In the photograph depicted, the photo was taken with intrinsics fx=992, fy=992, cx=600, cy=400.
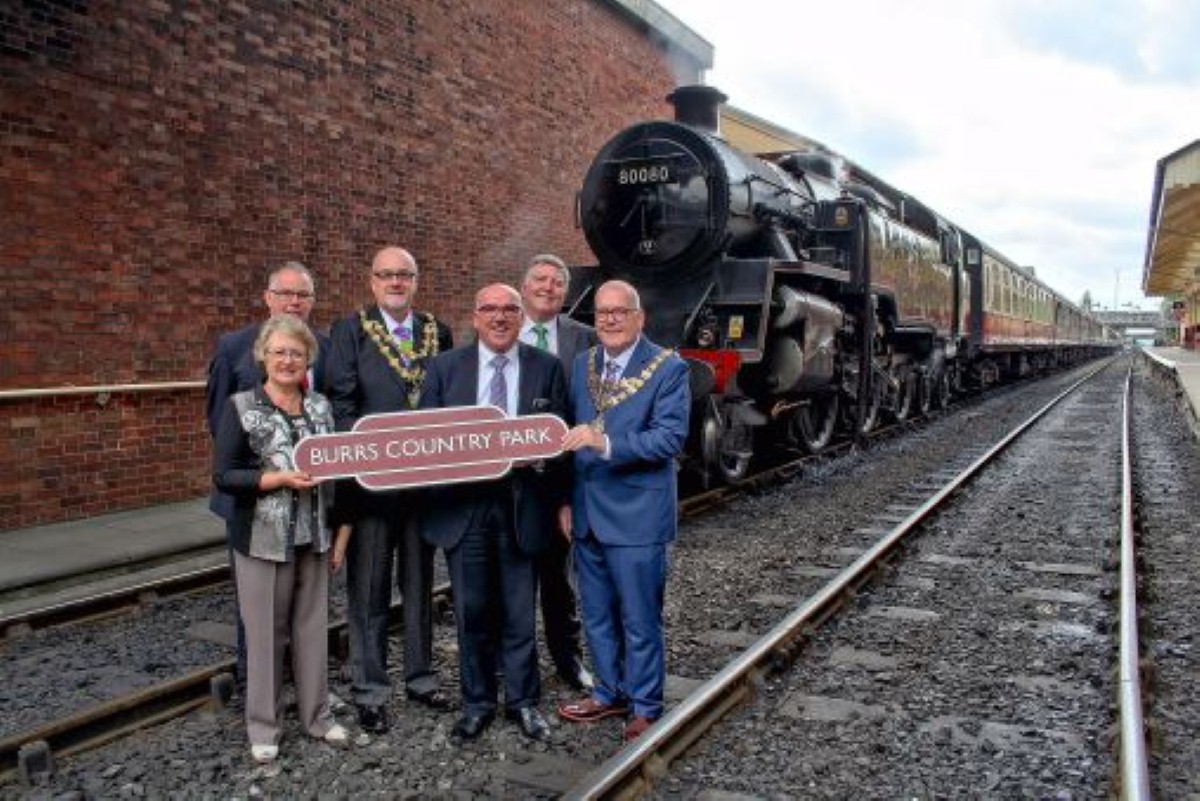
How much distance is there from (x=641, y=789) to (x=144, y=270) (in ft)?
20.6

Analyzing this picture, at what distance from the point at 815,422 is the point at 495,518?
7886 mm

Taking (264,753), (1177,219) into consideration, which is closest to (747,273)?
(264,753)

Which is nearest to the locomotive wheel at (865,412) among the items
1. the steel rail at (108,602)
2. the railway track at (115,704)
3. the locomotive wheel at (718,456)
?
the locomotive wheel at (718,456)

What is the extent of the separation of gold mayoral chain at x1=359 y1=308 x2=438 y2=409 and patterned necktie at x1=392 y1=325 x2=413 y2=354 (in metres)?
0.02

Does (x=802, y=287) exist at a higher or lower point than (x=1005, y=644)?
higher

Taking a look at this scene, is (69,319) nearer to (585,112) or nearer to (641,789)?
(641,789)

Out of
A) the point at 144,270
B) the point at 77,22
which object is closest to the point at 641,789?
the point at 144,270

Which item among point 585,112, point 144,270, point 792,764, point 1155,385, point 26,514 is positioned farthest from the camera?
point 1155,385

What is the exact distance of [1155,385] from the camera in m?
30.5

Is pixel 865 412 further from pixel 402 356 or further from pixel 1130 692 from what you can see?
pixel 402 356

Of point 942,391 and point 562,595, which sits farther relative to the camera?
point 942,391

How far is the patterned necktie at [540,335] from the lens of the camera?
14.3 feet

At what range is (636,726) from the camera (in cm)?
379

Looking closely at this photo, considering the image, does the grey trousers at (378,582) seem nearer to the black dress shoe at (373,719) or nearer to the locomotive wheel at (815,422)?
the black dress shoe at (373,719)
